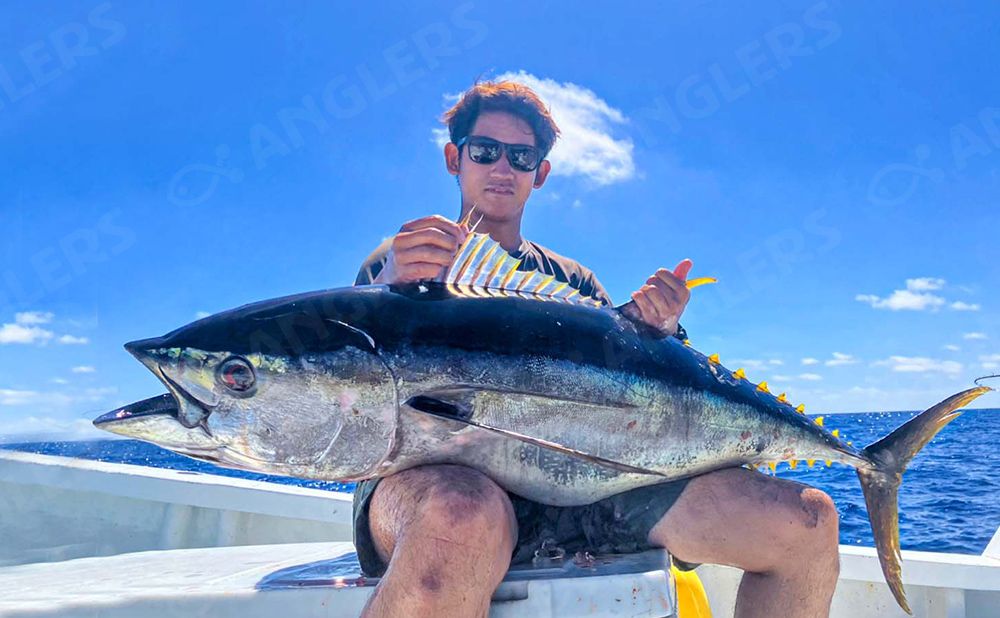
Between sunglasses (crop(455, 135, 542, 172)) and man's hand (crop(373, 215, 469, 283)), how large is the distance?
1.24 m

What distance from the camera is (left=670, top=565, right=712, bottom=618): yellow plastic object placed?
2035mm

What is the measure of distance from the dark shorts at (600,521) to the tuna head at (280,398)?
38 centimetres

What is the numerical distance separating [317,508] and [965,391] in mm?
3213

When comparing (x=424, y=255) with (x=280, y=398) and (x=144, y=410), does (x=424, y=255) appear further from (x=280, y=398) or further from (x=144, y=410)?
(x=144, y=410)

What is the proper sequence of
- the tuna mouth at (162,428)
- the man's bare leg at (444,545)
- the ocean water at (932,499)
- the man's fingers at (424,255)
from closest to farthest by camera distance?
the man's bare leg at (444,545) → the tuna mouth at (162,428) → the man's fingers at (424,255) → the ocean water at (932,499)

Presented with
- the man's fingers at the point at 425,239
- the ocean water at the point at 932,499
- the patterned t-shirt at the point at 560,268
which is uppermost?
the patterned t-shirt at the point at 560,268

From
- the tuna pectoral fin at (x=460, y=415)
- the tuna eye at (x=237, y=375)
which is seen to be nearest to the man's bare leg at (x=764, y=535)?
the tuna pectoral fin at (x=460, y=415)

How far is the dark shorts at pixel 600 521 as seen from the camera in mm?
1937

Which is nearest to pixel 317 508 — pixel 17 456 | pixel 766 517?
pixel 17 456

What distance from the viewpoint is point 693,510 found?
1.93 m

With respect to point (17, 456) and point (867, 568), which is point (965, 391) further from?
point (17, 456)

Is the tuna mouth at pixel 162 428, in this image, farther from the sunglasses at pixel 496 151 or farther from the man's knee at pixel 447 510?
the sunglasses at pixel 496 151

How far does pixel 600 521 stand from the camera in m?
1.99

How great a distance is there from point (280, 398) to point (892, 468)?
6.64 ft
